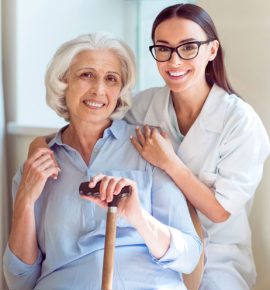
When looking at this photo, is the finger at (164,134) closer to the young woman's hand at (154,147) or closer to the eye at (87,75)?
the young woman's hand at (154,147)

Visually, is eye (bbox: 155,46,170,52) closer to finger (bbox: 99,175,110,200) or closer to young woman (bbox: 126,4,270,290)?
young woman (bbox: 126,4,270,290)

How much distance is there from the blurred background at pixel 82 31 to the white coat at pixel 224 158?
190 mm

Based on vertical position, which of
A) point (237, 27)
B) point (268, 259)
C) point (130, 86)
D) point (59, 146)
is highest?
point (237, 27)

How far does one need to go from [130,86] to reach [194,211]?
40cm

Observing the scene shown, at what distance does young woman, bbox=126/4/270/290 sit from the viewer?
1480mm

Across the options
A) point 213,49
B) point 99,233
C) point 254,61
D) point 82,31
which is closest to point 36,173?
point 99,233

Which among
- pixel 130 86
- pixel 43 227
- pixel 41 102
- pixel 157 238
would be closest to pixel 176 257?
pixel 157 238

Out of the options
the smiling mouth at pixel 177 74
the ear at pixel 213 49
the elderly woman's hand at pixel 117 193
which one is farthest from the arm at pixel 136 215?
the ear at pixel 213 49

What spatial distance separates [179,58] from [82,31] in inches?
35.2

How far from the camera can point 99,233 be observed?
1439 millimetres

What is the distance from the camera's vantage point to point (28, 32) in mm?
2123

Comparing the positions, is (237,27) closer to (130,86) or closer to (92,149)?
(130,86)

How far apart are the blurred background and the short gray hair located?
0.44 m

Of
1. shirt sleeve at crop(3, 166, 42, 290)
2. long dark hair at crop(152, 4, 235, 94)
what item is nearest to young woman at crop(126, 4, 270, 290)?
long dark hair at crop(152, 4, 235, 94)
